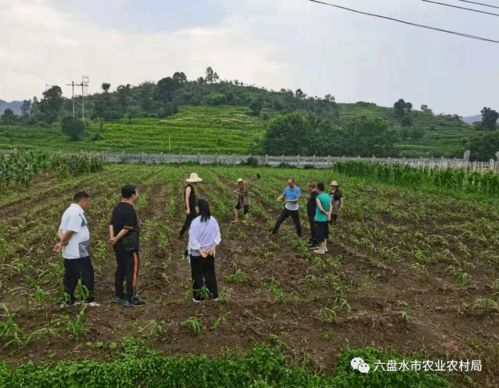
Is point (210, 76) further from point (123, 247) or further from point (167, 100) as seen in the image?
point (123, 247)

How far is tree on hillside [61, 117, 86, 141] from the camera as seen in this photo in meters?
67.8

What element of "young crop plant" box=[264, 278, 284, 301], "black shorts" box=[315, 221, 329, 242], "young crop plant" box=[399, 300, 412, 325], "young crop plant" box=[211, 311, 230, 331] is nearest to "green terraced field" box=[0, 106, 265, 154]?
"black shorts" box=[315, 221, 329, 242]

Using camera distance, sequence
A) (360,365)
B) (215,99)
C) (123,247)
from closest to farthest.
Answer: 1. (360,365)
2. (123,247)
3. (215,99)

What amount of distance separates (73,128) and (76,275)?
214 feet

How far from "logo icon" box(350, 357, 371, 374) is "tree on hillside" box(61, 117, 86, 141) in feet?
223

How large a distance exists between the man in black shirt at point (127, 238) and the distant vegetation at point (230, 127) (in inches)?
2215

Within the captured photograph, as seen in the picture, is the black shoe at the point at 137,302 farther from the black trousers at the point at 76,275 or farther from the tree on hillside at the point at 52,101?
the tree on hillside at the point at 52,101

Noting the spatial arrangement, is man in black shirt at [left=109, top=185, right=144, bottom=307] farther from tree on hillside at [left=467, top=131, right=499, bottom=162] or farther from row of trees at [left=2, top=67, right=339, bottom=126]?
row of trees at [left=2, top=67, right=339, bottom=126]

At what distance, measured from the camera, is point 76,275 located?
24.1 feet

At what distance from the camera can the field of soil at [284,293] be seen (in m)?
6.30

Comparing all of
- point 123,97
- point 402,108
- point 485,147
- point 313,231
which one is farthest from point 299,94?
point 313,231

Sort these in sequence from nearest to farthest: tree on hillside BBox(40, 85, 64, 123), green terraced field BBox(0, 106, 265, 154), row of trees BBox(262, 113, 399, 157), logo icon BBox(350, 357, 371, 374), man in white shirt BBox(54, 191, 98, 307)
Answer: logo icon BBox(350, 357, 371, 374), man in white shirt BBox(54, 191, 98, 307), green terraced field BBox(0, 106, 265, 154), row of trees BBox(262, 113, 399, 157), tree on hillside BBox(40, 85, 64, 123)

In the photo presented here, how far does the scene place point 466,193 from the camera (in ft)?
79.9

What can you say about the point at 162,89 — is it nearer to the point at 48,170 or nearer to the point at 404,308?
the point at 48,170
